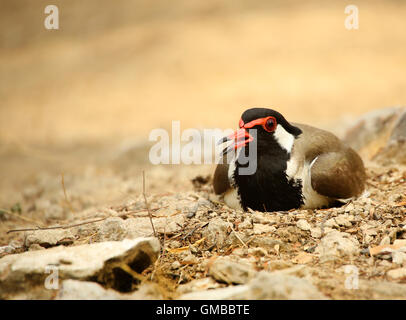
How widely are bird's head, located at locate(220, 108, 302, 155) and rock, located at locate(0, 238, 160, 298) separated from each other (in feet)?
4.15

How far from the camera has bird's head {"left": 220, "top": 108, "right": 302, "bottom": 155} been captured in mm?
3834

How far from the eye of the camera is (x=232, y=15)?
16344 millimetres

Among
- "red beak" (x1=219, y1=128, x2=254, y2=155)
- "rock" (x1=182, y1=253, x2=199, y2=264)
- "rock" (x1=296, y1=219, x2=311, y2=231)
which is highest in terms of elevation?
"red beak" (x1=219, y1=128, x2=254, y2=155)

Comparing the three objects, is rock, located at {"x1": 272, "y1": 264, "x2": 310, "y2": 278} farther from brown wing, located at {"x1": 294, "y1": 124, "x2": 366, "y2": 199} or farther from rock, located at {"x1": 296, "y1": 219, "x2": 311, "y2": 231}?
brown wing, located at {"x1": 294, "y1": 124, "x2": 366, "y2": 199}

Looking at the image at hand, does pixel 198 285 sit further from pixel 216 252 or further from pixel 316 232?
pixel 316 232

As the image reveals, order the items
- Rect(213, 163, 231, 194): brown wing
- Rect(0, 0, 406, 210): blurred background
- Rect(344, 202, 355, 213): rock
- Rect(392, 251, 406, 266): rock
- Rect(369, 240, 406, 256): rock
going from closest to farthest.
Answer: Rect(392, 251, 406, 266): rock
Rect(369, 240, 406, 256): rock
Rect(344, 202, 355, 213): rock
Rect(213, 163, 231, 194): brown wing
Rect(0, 0, 406, 210): blurred background

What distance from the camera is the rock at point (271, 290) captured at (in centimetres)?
248

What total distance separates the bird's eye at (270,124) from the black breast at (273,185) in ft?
0.57

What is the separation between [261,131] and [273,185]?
454mm

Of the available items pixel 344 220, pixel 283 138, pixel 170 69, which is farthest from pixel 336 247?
pixel 170 69

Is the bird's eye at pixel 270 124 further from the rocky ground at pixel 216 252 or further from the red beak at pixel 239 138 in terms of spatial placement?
the rocky ground at pixel 216 252

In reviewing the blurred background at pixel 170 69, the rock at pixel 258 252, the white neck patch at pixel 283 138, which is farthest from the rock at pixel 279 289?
the blurred background at pixel 170 69

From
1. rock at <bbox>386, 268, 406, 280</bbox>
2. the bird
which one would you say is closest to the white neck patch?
the bird

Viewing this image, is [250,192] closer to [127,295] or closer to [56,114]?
[127,295]
